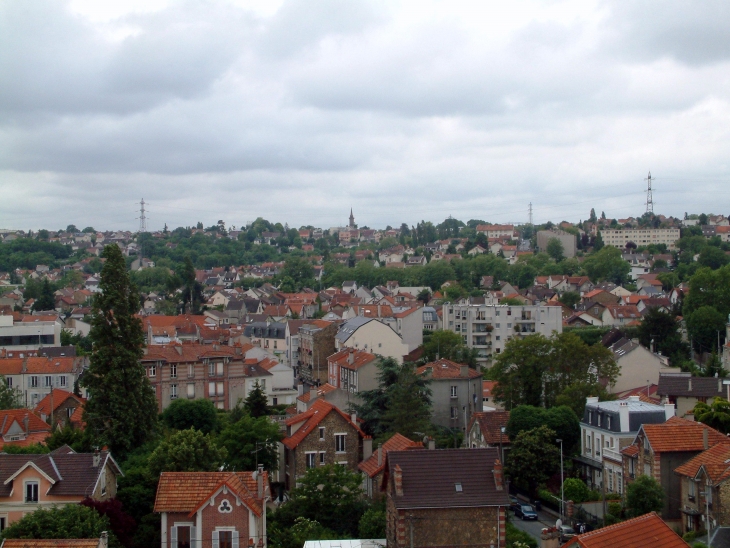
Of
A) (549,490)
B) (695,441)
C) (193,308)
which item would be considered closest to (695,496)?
(695,441)

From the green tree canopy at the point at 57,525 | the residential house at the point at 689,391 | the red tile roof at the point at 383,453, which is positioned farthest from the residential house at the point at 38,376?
the residential house at the point at 689,391

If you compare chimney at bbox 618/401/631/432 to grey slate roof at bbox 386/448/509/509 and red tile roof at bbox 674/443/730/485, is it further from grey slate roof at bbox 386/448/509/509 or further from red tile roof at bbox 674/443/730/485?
grey slate roof at bbox 386/448/509/509

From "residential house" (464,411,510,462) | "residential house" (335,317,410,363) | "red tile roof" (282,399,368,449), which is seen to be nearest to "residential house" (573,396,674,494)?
"residential house" (464,411,510,462)

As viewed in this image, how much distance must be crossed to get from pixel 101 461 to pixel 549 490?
18.3 metres

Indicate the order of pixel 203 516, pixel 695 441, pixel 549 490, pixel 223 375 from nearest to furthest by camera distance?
pixel 203 516 → pixel 695 441 → pixel 549 490 → pixel 223 375

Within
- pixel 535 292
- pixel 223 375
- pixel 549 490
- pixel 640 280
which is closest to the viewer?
pixel 549 490

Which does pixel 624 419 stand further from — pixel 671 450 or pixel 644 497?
pixel 644 497

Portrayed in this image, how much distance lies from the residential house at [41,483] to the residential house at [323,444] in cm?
1028

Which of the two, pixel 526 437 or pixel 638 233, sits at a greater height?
pixel 638 233

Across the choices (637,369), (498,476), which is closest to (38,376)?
(637,369)

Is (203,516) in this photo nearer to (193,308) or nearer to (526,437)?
(526,437)

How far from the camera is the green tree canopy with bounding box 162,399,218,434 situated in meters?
47.8

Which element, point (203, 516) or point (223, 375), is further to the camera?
point (223, 375)

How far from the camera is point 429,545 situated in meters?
25.0
